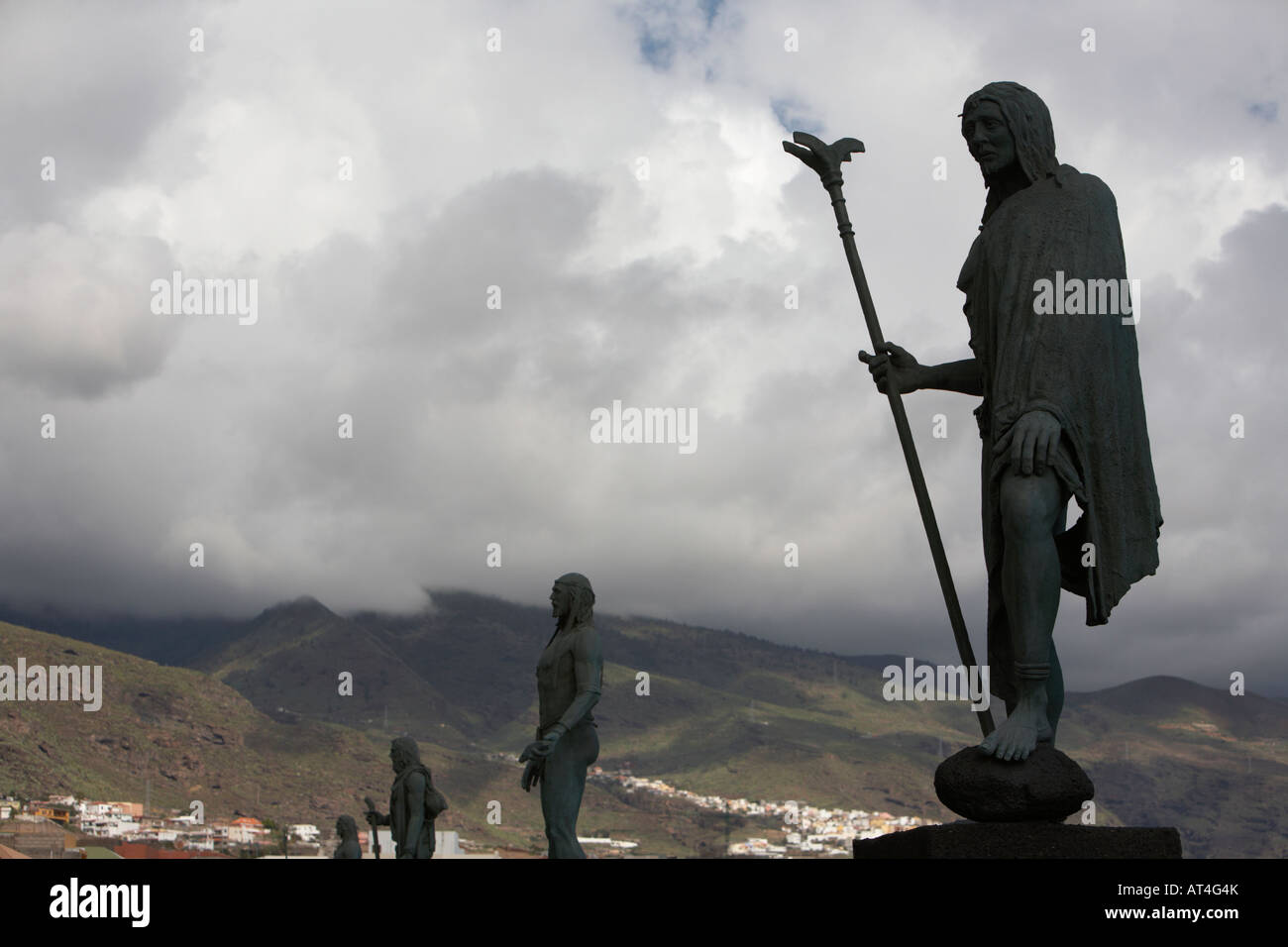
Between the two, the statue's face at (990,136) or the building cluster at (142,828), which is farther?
the building cluster at (142,828)

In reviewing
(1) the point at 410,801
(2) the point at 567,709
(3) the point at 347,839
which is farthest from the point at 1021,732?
(3) the point at 347,839

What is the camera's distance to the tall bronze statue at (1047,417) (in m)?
6.53

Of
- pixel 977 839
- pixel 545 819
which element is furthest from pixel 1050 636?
pixel 545 819

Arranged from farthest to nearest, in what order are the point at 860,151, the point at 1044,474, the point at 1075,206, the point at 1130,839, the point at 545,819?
the point at 545,819
the point at 860,151
the point at 1075,206
the point at 1044,474
the point at 1130,839

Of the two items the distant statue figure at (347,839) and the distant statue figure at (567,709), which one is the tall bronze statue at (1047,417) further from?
the distant statue figure at (347,839)

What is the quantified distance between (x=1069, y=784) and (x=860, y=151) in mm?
3637

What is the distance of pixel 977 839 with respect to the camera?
19.4 feet

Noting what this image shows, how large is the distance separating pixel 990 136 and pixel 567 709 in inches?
281

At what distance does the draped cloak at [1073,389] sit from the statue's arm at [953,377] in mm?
300

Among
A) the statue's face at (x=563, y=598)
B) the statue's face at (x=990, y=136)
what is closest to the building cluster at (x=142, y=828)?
the statue's face at (x=563, y=598)

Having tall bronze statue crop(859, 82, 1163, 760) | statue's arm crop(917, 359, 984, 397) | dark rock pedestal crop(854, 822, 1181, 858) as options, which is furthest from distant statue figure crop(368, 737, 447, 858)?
dark rock pedestal crop(854, 822, 1181, 858)

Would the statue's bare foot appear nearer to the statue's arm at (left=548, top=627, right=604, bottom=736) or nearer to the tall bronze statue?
the tall bronze statue

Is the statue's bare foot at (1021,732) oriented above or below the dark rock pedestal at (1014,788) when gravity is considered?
above
